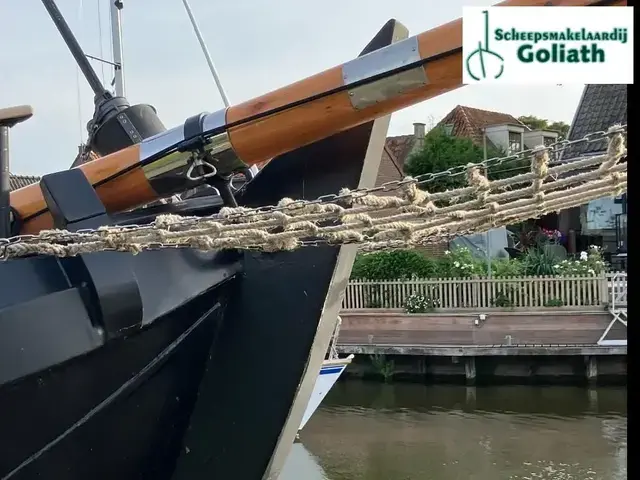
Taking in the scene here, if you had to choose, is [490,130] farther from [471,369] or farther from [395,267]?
[471,369]

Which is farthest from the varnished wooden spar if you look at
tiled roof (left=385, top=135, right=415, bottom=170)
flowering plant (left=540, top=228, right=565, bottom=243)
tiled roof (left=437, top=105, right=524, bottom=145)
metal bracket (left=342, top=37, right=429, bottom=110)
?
tiled roof (left=385, top=135, right=415, bottom=170)

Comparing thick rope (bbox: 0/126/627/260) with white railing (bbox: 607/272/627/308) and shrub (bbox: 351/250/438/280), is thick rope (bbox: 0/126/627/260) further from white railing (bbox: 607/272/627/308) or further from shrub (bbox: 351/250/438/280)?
shrub (bbox: 351/250/438/280)

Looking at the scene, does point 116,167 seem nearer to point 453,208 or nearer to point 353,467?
point 453,208

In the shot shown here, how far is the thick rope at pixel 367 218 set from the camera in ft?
7.86

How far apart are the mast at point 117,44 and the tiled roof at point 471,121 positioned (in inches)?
737

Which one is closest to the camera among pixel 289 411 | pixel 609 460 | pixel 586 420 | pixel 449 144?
pixel 289 411

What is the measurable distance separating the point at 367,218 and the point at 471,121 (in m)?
24.9

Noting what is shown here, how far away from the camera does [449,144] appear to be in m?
21.5

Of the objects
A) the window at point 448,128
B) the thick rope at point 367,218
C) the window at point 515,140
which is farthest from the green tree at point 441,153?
the thick rope at point 367,218

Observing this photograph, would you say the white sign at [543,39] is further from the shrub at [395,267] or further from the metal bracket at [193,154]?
the shrub at [395,267]

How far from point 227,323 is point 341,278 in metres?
0.51

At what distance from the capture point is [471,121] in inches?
1044

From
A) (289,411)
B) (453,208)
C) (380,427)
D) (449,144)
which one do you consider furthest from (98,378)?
(449,144)

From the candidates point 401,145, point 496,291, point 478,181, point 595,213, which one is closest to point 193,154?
point 478,181
